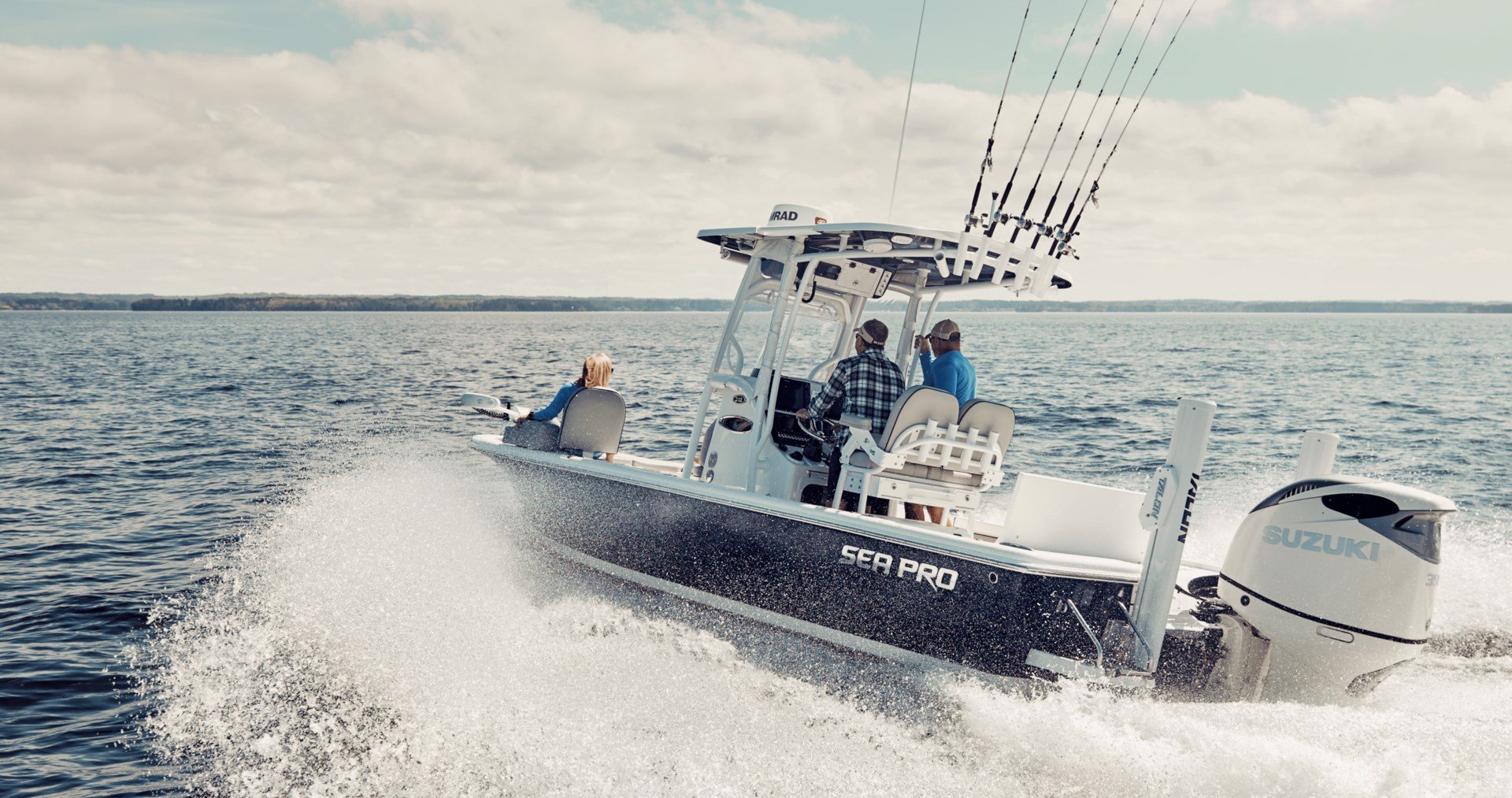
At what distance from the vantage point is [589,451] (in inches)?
284

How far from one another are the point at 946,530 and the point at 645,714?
1999 millimetres

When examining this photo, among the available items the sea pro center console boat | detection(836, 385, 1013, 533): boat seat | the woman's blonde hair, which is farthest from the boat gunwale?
the woman's blonde hair

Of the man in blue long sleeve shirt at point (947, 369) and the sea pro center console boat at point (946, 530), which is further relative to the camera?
the man in blue long sleeve shirt at point (947, 369)

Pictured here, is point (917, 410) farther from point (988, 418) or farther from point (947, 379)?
point (947, 379)

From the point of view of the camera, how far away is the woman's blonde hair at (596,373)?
23.5ft

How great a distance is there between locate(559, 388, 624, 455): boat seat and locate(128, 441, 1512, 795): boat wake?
878 mm

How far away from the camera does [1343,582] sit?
453 centimetres

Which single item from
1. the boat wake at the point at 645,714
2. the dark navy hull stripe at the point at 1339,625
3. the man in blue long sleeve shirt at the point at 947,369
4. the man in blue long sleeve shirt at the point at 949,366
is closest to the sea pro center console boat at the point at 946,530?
the dark navy hull stripe at the point at 1339,625

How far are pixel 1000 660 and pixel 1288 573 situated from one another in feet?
4.77

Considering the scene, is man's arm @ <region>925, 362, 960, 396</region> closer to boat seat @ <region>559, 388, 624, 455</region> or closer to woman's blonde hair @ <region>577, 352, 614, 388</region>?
boat seat @ <region>559, 388, 624, 455</region>

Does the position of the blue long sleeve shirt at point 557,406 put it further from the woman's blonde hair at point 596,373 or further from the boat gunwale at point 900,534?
the boat gunwale at point 900,534

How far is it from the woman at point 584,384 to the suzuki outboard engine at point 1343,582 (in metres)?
4.50

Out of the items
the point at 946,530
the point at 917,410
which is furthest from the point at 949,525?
the point at 917,410

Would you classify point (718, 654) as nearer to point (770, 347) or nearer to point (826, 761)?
point (826, 761)
